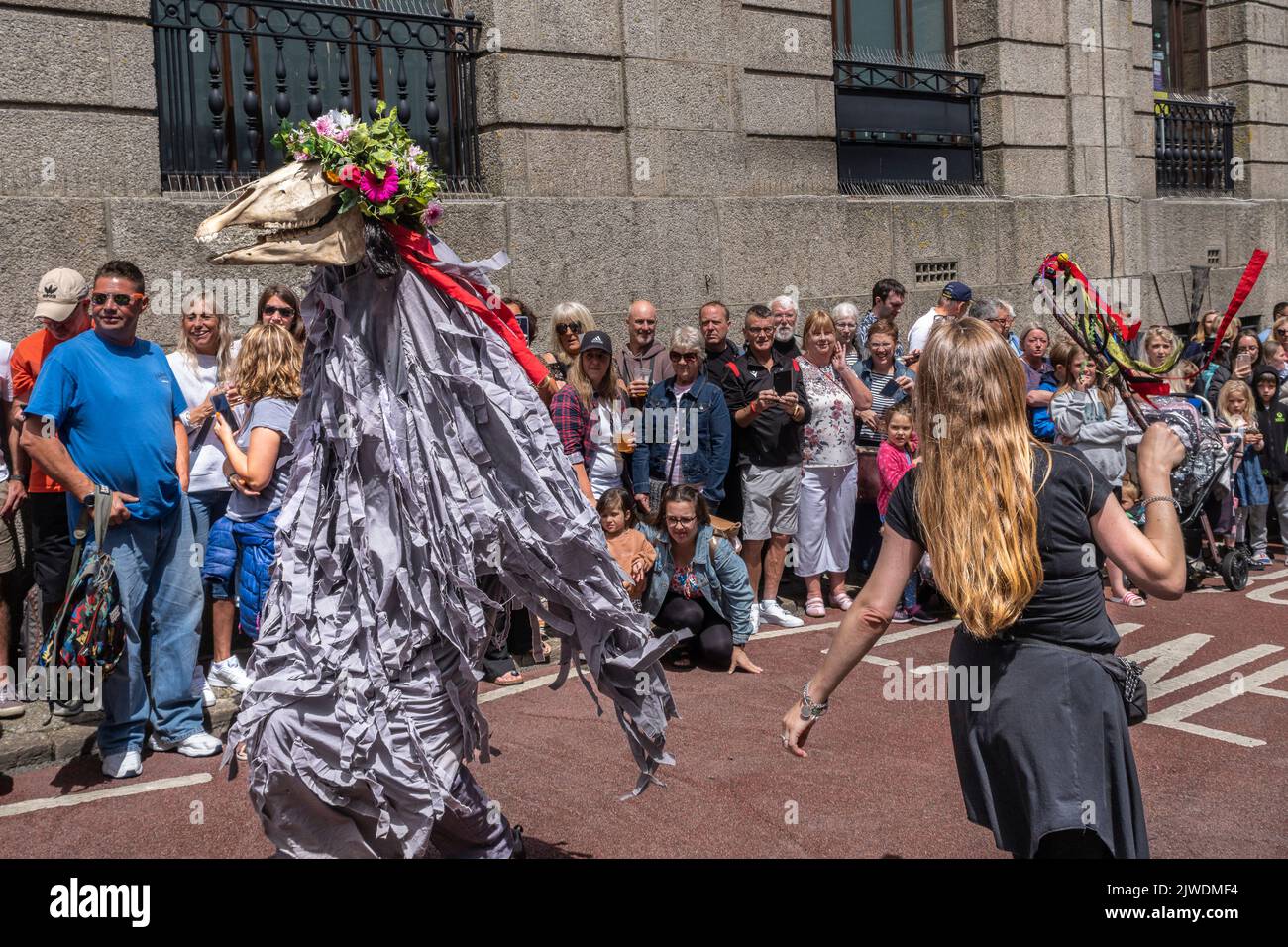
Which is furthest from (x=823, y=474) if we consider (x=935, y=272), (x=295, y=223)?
(x=295, y=223)

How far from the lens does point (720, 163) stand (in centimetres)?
1158

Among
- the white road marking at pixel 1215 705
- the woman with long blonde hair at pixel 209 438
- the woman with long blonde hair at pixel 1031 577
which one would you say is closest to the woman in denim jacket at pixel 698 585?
the white road marking at pixel 1215 705

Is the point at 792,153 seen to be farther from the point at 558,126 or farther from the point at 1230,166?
the point at 1230,166

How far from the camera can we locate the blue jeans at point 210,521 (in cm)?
690

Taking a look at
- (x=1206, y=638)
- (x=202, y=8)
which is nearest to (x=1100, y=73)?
(x=1206, y=638)

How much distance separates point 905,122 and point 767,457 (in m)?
6.19

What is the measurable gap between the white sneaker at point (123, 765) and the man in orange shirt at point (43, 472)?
672 mm

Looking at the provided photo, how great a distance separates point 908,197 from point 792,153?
66.2 inches

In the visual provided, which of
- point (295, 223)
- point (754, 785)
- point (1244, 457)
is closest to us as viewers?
point (295, 223)

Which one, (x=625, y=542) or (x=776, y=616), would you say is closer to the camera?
(x=625, y=542)

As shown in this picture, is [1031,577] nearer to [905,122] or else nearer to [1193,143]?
[905,122]

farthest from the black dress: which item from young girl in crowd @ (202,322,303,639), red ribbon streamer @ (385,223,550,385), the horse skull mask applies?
young girl in crowd @ (202,322,303,639)

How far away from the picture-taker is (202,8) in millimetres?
9367

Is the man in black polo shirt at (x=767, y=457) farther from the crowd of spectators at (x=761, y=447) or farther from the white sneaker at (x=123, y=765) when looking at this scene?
the white sneaker at (x=123, y=765)
